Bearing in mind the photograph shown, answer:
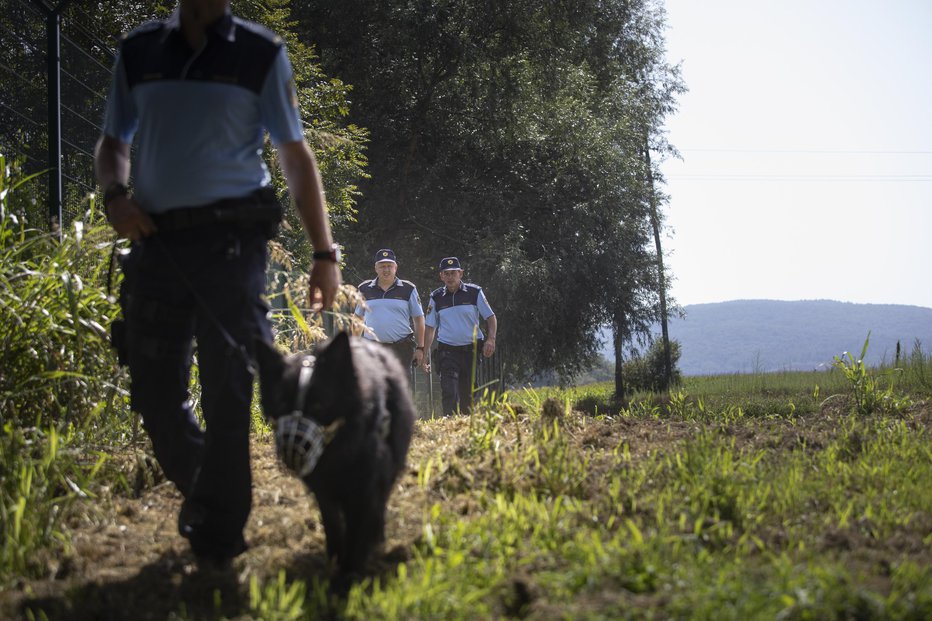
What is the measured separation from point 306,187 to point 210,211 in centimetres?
40

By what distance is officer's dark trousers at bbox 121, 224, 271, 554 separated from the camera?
12.9 ft

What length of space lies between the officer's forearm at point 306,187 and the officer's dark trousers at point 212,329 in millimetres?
226

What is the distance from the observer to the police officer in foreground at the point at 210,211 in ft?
12.7

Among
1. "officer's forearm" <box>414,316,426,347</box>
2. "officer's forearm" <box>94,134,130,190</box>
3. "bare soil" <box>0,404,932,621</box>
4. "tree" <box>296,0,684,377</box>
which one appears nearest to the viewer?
"bare soil" <box>0,404,932,621</box>

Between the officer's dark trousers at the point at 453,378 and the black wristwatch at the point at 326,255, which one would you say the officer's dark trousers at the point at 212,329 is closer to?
the black wristwatch at the point at 326,255

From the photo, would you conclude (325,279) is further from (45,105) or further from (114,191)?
(45,105)

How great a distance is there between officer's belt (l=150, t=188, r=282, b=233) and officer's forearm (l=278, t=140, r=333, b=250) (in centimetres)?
11

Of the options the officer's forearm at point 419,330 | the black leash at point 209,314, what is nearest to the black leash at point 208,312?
the black leash at point 209,314

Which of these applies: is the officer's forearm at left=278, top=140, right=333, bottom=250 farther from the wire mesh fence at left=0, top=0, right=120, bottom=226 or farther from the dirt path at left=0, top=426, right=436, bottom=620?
the wire mesh fence at left=0, top=0, right=120, bottom=226

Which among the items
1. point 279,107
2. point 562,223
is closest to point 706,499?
point 279,107

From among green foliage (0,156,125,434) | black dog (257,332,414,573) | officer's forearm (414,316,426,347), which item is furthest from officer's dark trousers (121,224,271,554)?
officer's forearm (414,316,426,347)

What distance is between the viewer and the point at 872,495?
16.2 feet

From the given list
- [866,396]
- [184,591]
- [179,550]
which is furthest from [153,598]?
[866,396]

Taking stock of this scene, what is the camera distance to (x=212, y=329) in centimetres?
398
